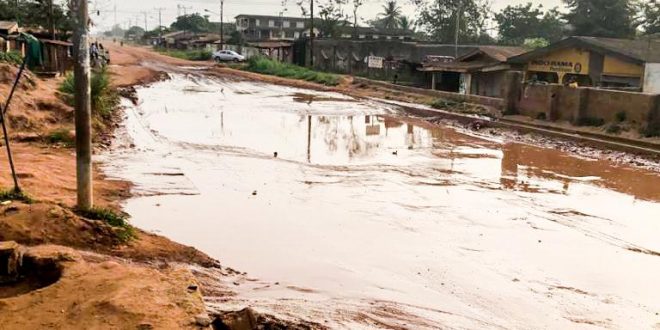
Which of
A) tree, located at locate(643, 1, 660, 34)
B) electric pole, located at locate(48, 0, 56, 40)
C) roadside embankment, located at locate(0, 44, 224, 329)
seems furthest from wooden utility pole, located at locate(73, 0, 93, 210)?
tree, located at locate(643, 1, 660, 34)

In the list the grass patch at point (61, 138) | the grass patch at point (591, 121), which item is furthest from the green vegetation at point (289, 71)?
the grass patch at point (61, 138)

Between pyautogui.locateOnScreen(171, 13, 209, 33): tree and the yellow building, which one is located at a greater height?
pyautogui.locateOnScreen(171, 13, 209, 33): tree

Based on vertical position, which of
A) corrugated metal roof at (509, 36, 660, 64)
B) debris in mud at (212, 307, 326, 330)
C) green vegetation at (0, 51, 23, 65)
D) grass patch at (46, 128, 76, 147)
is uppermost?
corrugated metal roof at (509, 36, 660, 64)

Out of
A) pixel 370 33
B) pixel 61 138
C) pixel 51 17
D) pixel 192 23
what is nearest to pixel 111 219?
pixel 61 138

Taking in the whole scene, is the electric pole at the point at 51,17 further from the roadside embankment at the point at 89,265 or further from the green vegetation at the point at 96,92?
the roadside embankment at the point at 89,265

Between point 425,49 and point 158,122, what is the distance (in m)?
31.9

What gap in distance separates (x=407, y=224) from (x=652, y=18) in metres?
44.9

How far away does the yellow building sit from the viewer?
29094 millimetres

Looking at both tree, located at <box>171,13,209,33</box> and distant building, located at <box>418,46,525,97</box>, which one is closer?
distant building, located at <box>418,46,525,97</box>

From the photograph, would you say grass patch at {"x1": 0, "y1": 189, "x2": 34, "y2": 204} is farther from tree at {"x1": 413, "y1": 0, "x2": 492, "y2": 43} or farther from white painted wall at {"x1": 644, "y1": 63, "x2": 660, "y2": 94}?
tree at {"x1": 413, "y1": 0, "x2": 492, "y2": 43}

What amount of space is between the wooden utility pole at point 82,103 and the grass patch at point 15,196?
2.17 ft

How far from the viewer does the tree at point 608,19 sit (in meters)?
48.9

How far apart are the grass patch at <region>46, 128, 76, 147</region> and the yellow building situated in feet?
78.1

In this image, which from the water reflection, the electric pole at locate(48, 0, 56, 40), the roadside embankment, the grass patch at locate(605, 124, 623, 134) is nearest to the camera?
the roadside embankment
